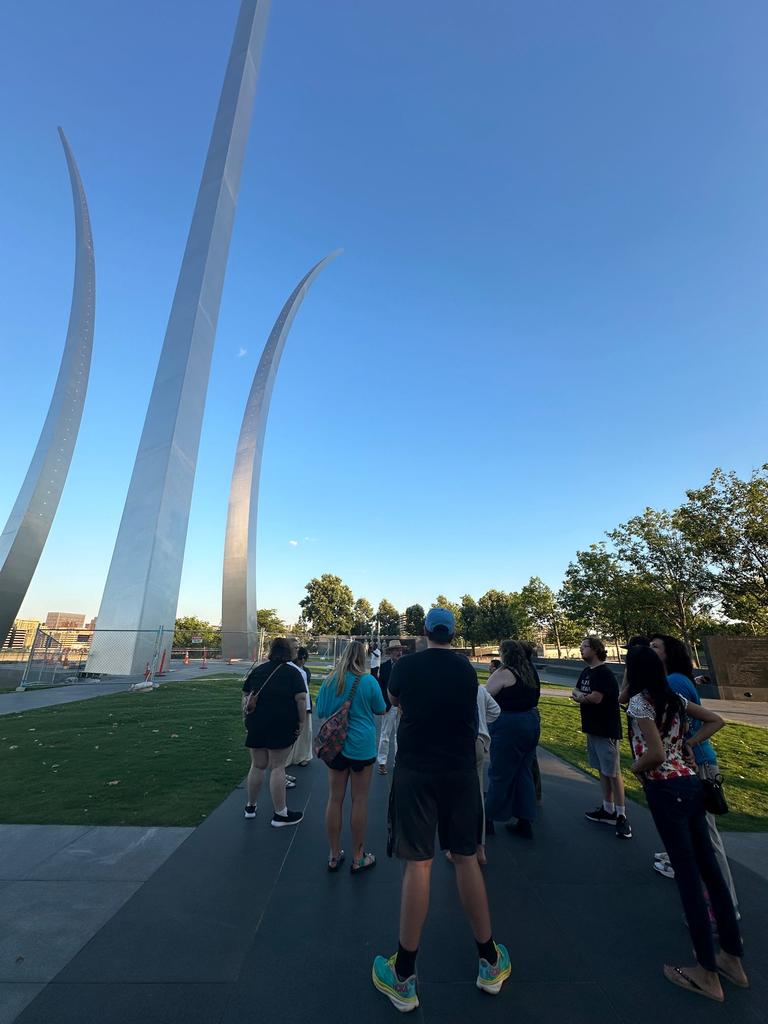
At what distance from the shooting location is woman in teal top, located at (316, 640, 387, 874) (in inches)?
136

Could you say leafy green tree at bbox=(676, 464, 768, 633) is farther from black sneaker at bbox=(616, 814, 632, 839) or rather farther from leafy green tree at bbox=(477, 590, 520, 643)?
leafy green tree at bbox=(477, 590, 520, 643)

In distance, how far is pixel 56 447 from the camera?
2378cm

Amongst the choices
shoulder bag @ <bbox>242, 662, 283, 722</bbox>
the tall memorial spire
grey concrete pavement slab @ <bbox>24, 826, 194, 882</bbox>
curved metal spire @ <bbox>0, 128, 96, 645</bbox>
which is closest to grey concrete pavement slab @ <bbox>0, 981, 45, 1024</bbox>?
grey concrete pavement slab @ <bbox>24, 826, 194, 882</bbox>

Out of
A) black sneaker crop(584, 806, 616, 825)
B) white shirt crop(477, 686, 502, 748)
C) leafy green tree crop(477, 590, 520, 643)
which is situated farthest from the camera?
leafy green tree crop(477, 590, 520, 643)

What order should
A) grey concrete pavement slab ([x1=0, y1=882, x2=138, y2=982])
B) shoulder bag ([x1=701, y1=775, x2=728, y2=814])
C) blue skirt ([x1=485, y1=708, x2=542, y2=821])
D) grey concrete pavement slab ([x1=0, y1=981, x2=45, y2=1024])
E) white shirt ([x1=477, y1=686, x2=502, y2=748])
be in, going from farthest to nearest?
1. blue skirt ([x1=485, y1=708, x2=542, y2=821])
2. white shirt ([x1=477, y1=686, x2=502, y2=748])
3. shoulder bag ([x1=701, y1=775, x2=728, y2=814])
4. grey concrete pavement slab ([x1=0, y1=882, x2=138, y2=982])
5. grey concrete pavement slab ([x1=0, y1=981, x2=45, y2=1024])

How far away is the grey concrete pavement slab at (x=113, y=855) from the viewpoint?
3381 millimetres

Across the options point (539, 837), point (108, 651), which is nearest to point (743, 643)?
point (539, 837)

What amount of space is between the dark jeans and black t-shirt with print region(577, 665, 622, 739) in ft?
6.32

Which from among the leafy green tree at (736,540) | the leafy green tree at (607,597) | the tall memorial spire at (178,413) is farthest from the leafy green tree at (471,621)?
the tall memorial spire at (178,413)

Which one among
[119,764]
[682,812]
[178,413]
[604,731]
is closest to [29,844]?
[119,764]

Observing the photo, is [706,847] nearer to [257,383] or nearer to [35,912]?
[35,912]

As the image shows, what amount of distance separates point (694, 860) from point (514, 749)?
76.1 inches

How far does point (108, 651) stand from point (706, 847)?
19.0m

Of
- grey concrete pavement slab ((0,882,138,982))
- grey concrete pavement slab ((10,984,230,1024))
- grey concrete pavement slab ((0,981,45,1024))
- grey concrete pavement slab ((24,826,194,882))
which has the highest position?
grey concrete pavement slab ((24,826,194,882))
